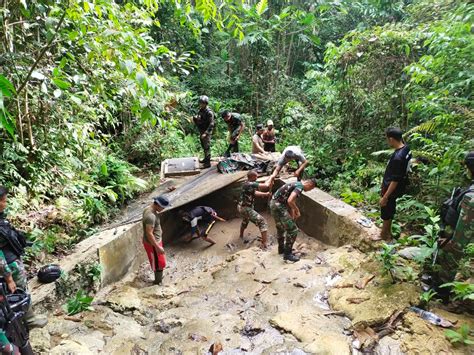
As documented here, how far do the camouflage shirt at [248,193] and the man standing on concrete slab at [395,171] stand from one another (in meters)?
2.81

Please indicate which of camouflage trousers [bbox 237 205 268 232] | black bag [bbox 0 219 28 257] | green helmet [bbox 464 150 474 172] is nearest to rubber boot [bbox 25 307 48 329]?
black bag [bbox 0 219 28 257]

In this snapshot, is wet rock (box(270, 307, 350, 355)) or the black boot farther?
the black boot

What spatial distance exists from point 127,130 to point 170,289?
233 inches

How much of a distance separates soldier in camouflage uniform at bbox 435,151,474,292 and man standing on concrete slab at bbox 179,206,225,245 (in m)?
5.09

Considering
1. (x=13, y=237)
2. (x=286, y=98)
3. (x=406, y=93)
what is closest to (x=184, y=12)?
(x=13, y=237)

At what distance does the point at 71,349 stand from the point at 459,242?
4162 mm

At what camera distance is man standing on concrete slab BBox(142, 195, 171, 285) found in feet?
17.2

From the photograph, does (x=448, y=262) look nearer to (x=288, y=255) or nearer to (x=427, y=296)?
(x=427, y=296)

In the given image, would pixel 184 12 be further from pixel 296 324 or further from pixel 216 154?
pixel 216 154

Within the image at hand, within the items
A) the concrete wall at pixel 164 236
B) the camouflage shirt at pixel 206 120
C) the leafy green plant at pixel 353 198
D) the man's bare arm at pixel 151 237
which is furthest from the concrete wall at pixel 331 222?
the man's bare arm at pixel 151 237

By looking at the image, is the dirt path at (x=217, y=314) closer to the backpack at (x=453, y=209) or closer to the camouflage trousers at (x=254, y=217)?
the camouflage trousers at (x=254, y=217)

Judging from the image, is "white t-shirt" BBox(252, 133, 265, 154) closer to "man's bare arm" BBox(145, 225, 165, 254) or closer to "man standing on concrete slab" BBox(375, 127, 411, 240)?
"man's bare arm" BBox(145, 225, 165, 254)

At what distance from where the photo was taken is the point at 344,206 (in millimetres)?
6344

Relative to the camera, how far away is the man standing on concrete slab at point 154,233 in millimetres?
5250
